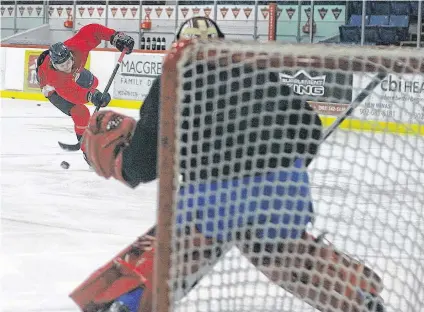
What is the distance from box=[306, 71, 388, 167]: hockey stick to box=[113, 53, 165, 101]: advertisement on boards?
5.95 metres

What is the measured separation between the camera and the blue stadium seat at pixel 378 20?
7.87 meters

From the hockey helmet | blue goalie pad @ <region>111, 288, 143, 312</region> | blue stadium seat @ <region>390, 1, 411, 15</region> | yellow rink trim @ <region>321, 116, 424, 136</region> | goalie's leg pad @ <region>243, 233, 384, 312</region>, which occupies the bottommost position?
blue goalie pad @ <region>111, 288, 143, 312</region>

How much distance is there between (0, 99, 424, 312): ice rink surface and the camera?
1.49m

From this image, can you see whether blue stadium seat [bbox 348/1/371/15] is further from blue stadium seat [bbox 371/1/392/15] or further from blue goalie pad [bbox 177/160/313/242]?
blue goalie pad [bbox 177/160/313/242]

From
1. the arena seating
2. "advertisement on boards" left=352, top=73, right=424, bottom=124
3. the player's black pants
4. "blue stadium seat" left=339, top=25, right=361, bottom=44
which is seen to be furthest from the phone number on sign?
"blue stadium seat" left=339, top=25, right=361, bottom=44

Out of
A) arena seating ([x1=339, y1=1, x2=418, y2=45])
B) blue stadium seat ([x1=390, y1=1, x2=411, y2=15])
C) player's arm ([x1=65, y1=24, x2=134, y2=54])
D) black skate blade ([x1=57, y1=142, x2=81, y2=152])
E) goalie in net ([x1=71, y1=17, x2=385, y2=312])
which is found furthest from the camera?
blue stadium seat ([x1=390, y1=1, x2=411, y2=15])

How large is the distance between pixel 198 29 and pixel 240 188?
1.16ft

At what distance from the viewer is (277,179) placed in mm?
1438

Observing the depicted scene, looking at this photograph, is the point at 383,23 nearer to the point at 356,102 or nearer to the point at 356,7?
the point at 356,7

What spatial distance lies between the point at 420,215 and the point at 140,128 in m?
0.56

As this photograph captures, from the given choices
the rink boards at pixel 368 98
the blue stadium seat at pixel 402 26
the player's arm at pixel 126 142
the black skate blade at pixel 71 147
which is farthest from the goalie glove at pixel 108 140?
the blue stadium seat at pixel 402 26

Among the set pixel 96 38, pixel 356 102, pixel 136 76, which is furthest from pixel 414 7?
pixel 356 102

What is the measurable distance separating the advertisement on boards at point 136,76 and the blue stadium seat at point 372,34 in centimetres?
198

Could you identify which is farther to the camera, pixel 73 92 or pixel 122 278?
pixel 73 92
